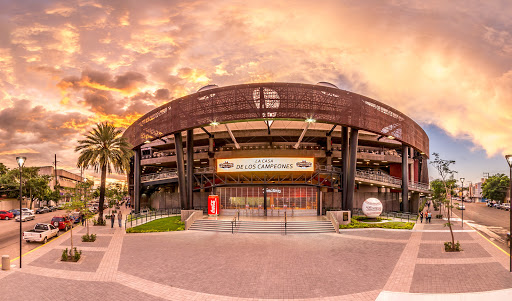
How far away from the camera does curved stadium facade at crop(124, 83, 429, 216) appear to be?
1406 inches

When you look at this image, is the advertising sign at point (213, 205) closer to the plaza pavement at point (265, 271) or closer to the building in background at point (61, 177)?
the plaza pavement at point (265, 271)

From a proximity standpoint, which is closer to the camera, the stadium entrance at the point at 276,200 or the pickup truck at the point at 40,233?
the pickup truck at the point at 40,233

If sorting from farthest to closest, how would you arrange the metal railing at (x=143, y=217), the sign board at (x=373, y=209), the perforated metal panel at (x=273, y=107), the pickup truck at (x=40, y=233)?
1. the sign board at (x=373, y=209)
2. the metal railing at (x=143, y=217)
3. the perforated metal panel at (x=273, y=107)
4. the pickup truck at (x=40, y=233)

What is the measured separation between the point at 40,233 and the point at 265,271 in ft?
69.4

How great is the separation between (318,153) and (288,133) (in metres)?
6.24

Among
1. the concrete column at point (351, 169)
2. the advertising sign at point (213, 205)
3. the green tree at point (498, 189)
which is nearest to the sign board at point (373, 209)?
the concrete column at point (351, 169)

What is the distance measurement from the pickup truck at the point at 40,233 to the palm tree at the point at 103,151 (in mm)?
9735

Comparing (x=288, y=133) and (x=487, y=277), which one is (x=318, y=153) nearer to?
(x=288, y=133)

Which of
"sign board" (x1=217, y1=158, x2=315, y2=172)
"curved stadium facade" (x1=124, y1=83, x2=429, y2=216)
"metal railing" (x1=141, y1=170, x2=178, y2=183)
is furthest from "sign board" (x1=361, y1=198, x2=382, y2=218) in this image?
"metal railing" (x1=141, y1=170, x2=178, y2=183)

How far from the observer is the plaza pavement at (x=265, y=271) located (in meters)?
12.6

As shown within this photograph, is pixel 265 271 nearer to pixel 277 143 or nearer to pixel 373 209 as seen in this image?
pixel 373 209

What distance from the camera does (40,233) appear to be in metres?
24.8

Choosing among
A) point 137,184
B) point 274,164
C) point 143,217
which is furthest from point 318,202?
point 137,184

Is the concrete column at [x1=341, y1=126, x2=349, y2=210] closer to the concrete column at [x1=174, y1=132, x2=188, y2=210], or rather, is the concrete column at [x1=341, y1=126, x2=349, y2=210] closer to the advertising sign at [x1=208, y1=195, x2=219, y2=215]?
the advertising sign at [x1=208, y1=195, x2=219, y2=215]
